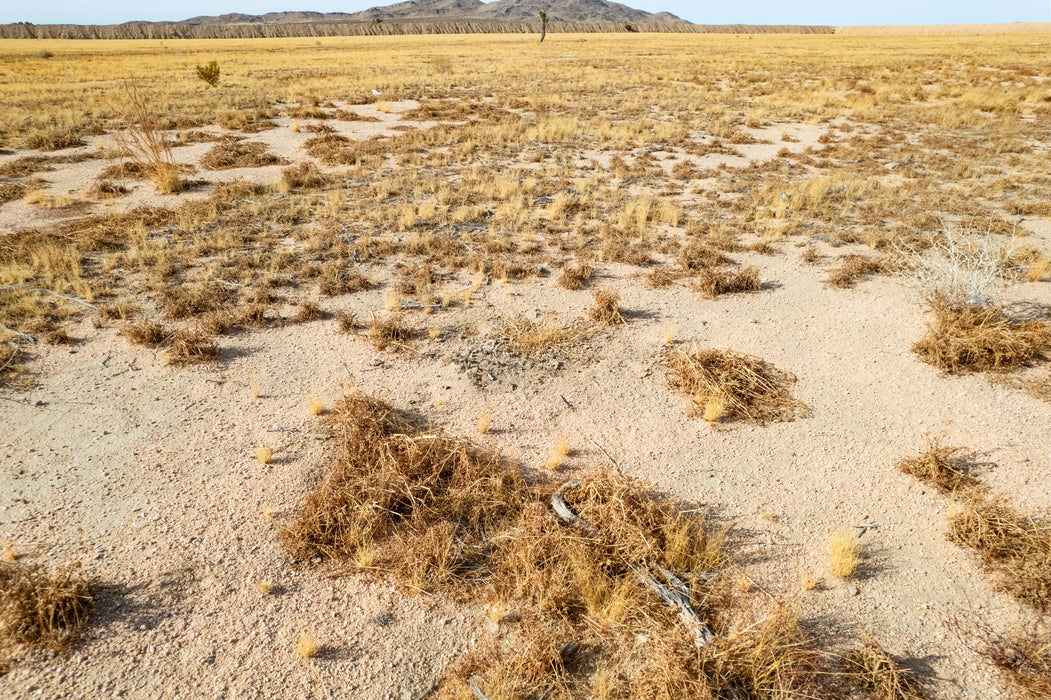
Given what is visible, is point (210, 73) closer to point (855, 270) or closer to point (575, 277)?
point (575, 277)

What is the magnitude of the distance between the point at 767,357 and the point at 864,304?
2481 millimetres

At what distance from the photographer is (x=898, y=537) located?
4641 millimetres

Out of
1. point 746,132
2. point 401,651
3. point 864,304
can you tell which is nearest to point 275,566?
point 401,651

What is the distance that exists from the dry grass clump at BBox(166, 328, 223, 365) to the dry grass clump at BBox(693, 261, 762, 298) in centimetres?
699

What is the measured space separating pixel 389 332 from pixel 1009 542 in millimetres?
6713

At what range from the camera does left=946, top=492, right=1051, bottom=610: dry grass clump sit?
4.11 meters

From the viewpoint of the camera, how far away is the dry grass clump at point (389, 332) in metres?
7.27

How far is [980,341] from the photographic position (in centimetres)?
676

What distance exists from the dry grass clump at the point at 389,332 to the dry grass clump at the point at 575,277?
265cm

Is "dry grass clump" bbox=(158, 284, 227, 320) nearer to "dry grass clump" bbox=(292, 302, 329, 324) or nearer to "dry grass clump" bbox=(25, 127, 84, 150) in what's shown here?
"dry grass clump" bbox=(292, 302, 329, 324)

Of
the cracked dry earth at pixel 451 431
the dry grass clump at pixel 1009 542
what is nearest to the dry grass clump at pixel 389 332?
the cracked dry earth at pixel 451 431

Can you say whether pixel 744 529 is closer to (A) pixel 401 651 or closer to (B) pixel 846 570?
(B) pixel 846 570

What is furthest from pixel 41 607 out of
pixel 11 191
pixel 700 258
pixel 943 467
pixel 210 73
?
pixel 210 73

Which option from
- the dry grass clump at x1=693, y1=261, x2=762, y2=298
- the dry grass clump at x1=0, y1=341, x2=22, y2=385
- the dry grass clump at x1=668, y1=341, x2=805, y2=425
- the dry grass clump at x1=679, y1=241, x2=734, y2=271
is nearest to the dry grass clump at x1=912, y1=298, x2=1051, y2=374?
the dry grass clump at x1=668, y1=341, x2=805, y2=425
